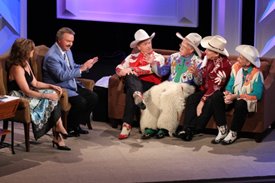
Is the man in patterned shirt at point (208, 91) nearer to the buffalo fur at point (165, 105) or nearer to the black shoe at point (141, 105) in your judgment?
the buffalo fur at point (165, 105)

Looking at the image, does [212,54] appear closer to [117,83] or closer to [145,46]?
[145,46]

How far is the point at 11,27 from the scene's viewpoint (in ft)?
28.2

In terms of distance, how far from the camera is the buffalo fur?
703cm

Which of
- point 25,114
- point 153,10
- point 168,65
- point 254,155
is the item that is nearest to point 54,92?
point 25,114

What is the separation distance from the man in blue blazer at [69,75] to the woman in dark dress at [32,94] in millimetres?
338

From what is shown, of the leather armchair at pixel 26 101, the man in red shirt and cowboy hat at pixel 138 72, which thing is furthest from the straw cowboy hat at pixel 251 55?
the leather armchair at pixel 26 101

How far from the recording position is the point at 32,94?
6.45m

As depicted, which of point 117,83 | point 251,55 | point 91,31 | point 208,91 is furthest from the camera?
point 91,31

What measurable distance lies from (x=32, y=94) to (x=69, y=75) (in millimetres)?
583

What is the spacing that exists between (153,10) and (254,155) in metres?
2.85

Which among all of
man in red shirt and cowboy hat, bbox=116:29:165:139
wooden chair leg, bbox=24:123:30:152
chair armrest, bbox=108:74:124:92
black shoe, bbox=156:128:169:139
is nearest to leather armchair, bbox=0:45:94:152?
wooden chair leg, bbox=24:123:30:152

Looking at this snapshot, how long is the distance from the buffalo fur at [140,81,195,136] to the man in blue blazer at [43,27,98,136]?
56 cm

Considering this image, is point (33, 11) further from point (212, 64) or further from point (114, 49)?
point (212, 64)

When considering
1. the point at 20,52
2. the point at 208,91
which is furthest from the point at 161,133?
the point at 20,52
